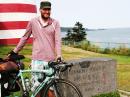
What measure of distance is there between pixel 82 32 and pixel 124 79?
8291 cm

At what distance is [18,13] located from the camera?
1018 cm

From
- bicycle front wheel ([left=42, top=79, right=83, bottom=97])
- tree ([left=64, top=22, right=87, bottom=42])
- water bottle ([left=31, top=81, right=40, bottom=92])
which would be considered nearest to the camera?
bicycle front wheel ([left=42, top=79, right=83, bottom=97])

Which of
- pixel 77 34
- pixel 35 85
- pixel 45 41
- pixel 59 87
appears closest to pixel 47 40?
pixel 45 41

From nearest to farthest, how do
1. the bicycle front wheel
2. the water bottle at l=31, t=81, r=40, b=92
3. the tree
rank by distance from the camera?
the bicycle front wheel
the water bottle at l=31, t=81, r=40, b=92
the tree

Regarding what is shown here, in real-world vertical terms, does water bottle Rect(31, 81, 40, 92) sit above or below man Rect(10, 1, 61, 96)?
below

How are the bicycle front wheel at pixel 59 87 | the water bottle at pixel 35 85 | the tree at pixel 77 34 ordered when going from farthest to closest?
the tree at pixel 77 34 → the water bottle at pixel 35 85 → the bicycle front wheel at pixel 59 87

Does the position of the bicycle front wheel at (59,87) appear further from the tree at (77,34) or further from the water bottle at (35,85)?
the tree at (77,34)

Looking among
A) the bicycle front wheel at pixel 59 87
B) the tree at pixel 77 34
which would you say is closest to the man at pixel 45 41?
the bicycle front wheel at pixel 59 87

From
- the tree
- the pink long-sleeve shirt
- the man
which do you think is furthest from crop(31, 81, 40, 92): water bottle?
the tree

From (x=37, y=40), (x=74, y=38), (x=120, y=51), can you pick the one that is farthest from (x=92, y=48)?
(x=74, y=38)

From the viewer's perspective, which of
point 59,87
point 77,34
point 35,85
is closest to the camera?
point 59,87

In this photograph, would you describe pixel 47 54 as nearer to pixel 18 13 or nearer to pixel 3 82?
pixel 3 82

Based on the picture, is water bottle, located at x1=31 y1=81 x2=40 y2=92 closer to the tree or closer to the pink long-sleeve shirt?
the pink long-sleeve shirt

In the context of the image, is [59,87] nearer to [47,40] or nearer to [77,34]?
[47,40]
